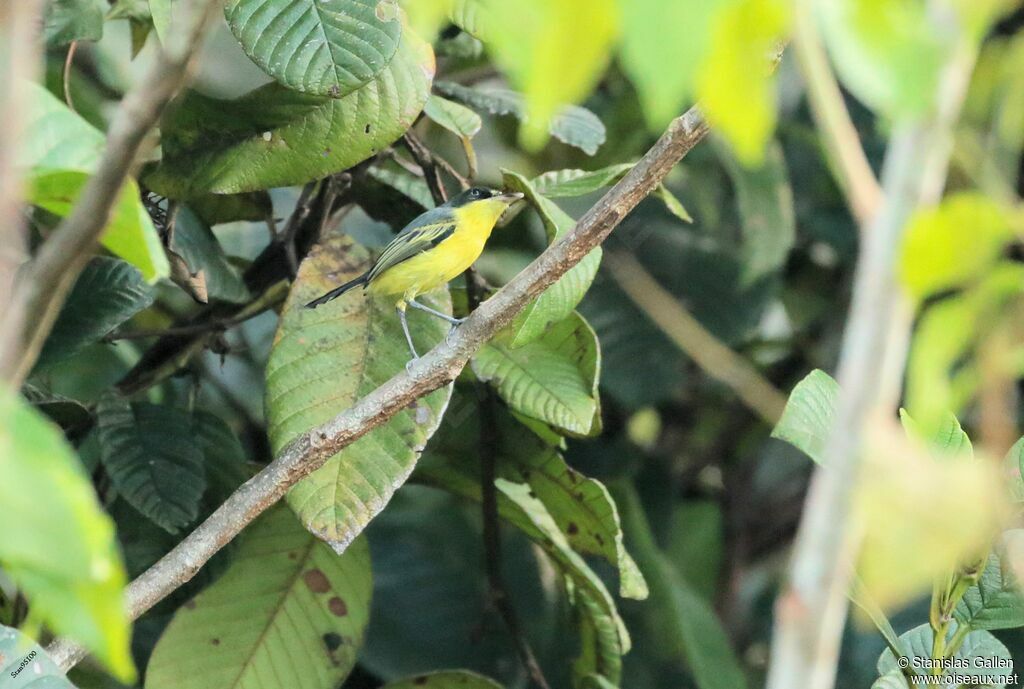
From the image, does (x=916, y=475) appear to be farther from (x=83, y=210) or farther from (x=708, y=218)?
(x=708, y=218)

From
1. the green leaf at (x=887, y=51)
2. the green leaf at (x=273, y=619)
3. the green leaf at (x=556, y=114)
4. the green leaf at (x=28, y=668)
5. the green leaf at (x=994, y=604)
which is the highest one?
the green leaf at (x=556, y=114)

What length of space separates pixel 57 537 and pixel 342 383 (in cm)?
129

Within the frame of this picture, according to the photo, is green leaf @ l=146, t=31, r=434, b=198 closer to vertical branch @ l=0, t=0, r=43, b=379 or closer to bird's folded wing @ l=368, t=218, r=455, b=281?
bird's folded wing @ l=368, t=218, r=455, b=281

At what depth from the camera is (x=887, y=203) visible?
2.12 feet

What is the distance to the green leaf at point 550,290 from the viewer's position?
Answer: 5.72 ft

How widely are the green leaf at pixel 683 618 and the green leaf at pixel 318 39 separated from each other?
1.32 meters

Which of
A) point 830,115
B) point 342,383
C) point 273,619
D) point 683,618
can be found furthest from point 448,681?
point 830,115

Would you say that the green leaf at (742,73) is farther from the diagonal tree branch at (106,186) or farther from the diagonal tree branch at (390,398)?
the diagonal tree branch at (390,398)

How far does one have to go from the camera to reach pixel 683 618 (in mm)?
2578

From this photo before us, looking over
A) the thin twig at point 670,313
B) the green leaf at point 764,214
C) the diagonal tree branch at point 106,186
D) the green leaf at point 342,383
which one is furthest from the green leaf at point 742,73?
the green leaf at point 764,214

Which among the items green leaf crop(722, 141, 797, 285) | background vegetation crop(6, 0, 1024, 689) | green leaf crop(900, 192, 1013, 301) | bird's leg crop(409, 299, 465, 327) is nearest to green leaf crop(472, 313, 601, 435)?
background vegetation crop(6, 0, 1024, 689)

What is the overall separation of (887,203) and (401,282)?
5.26ft

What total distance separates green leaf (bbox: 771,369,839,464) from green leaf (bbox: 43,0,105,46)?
145 centimetres

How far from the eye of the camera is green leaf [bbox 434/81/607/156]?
89.8 inches
